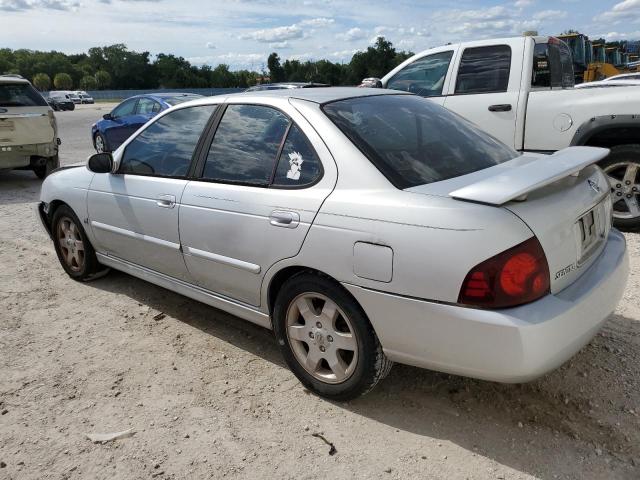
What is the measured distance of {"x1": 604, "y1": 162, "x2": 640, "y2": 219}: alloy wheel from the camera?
536 cm

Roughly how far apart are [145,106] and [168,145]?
32.6ft

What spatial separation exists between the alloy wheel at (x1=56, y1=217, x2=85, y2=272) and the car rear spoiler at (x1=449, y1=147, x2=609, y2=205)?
3.51 metres

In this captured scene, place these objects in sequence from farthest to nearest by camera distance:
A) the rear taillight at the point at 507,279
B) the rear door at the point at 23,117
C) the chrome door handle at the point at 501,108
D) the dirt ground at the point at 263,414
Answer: the rear door at the point at 23,117, the chrome door handle at the point at 501,108, the dirt ground at the point at 263,414, the rear taillight at the point at 507,279

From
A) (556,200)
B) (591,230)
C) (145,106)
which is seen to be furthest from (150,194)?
(145,106)

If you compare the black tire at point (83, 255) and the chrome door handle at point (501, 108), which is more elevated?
the chrome door handle at point (501, 108)

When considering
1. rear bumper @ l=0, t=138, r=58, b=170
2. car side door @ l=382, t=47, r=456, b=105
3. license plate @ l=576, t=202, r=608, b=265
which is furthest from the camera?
rear bumper @ l=0, t=138, r=58, b=170

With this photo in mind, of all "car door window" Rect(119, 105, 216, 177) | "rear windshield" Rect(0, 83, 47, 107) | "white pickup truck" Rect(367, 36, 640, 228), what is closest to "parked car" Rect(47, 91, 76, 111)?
"rear windshield" Rect(0, 83, 47, 107)

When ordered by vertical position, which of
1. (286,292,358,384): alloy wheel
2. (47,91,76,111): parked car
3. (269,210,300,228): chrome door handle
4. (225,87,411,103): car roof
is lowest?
(47,91,76,111): parked car

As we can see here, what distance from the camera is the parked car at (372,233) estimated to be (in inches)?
89.0

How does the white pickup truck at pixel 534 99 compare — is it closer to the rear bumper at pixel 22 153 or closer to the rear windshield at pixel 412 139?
the rear windshield at pixel 412 139

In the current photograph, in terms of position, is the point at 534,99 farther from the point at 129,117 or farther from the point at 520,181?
the point at 129,117

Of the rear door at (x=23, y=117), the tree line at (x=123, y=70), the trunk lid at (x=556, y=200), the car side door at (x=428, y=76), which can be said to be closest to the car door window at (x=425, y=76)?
the car side door at (x=428, y=76)

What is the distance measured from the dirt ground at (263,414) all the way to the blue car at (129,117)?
9.33 metres

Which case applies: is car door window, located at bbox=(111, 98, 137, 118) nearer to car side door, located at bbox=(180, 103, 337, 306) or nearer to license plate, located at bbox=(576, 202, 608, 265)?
car side door, located at bbox=(180, 103, 337, 306)
